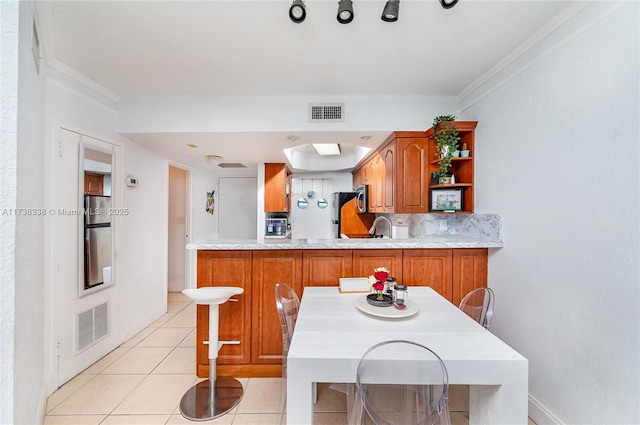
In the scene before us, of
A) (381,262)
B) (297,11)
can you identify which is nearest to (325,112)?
(297,11)

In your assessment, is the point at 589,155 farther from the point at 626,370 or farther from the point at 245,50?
the point at 245,50

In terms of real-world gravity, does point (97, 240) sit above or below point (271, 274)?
above

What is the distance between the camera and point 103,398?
189cm

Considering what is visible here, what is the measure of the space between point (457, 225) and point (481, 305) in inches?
43.0

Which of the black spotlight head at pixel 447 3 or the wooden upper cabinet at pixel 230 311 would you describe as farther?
the wooden upper cabinet at pixel 230 311

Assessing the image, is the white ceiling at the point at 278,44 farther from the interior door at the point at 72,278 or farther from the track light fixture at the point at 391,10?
the interior door at the point at 72,278

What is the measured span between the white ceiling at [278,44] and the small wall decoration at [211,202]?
8.30 feet

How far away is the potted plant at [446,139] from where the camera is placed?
230 centimetres

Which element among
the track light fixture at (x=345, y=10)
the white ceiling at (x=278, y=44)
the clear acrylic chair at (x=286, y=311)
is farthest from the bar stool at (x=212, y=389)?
the track light fixture at (x=345, y=10)

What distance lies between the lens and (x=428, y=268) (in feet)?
7.18

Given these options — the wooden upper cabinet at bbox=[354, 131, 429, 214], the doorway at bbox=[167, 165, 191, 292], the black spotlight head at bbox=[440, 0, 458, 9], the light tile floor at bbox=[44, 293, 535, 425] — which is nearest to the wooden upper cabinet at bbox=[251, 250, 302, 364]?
the light tile floor at bbox=[44, 293, 535, 425]

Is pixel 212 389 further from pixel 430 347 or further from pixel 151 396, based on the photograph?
pixel 430 347

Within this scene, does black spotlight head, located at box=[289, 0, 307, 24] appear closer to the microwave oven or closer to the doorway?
the microwave oven

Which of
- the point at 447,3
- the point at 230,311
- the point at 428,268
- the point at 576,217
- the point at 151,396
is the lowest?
the point at 151,396
